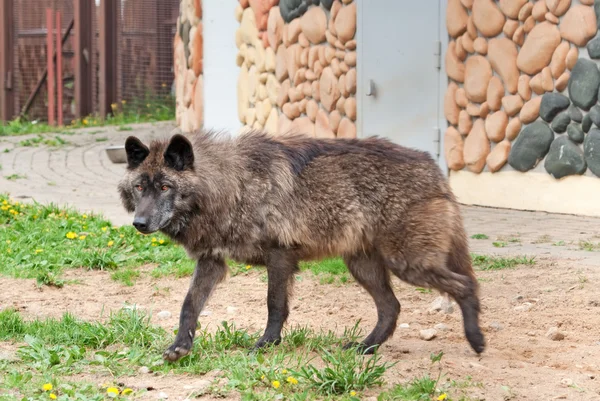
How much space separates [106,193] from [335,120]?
2.94 m

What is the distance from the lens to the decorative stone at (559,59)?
8703 millimetres

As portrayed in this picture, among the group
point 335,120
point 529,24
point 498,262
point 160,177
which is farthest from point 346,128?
point 160,177

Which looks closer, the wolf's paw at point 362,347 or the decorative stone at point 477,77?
the wolf's paw at point 362,347

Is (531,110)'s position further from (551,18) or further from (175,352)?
(175,352)

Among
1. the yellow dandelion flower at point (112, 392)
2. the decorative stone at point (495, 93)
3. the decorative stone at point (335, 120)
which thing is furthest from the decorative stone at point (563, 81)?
the yellow dandelion flower at point (112, 392)

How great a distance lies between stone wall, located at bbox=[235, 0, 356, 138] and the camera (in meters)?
11.0

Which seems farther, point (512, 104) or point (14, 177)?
point (14, 177)

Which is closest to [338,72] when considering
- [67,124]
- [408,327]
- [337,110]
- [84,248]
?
[337,110]

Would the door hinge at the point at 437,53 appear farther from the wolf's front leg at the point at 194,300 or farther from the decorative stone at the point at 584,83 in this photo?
the wolf's front leg at the point at 194,300

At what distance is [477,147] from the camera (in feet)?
31.8

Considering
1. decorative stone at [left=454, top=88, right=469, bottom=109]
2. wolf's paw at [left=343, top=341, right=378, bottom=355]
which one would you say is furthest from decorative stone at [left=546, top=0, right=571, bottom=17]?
wolf's paw at [left=343, top=341, right=378, bottom=355]

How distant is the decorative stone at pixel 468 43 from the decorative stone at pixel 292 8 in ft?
8.29

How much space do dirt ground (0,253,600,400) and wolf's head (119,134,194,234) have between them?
92cm

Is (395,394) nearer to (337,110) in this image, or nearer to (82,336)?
Answer: (82,336)
